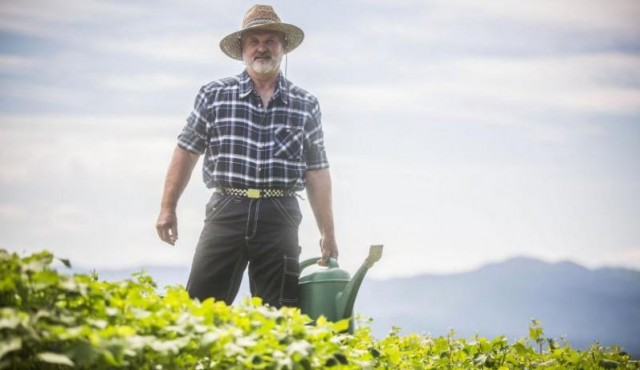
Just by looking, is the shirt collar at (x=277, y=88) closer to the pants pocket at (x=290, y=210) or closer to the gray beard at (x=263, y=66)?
the gray beard at (x=263, y=66)

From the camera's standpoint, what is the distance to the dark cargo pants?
540 cm

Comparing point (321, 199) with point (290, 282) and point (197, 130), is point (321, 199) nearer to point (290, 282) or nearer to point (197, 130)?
point (290, 282)

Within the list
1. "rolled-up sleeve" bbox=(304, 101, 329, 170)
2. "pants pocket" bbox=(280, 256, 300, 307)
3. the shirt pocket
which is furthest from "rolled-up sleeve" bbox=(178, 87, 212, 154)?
"pants pocket" bbox=(280, 256, 300, 307)

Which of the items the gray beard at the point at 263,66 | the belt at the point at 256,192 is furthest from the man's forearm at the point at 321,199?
the gray beard at the point at 263,66

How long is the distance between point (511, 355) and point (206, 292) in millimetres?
2601

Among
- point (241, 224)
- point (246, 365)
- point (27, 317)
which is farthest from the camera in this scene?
point (241, 224)

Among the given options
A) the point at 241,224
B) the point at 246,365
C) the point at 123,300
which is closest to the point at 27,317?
the point at 123,300

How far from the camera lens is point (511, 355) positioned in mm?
6238

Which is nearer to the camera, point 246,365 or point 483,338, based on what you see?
point 246,365

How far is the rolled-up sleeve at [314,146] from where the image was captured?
5863mm

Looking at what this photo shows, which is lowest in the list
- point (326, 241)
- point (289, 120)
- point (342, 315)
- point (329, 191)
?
point (342, 315)

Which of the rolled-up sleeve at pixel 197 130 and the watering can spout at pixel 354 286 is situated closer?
the watering can spout at pixel 354 286

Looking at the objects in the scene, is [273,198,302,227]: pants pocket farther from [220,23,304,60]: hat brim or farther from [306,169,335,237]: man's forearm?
[220,23,304,60]: hat brim

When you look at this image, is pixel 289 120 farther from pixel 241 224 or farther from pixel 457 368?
pixel 457 368
